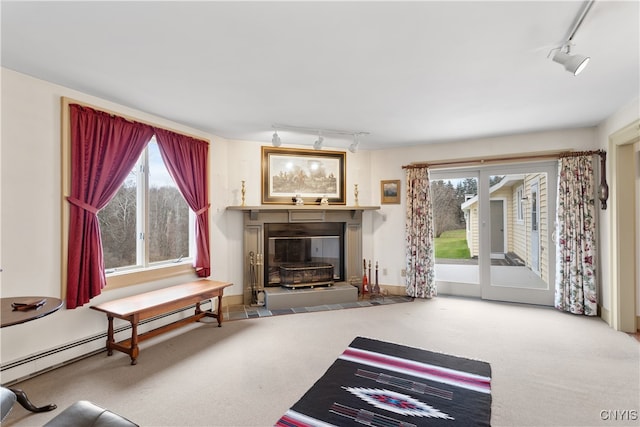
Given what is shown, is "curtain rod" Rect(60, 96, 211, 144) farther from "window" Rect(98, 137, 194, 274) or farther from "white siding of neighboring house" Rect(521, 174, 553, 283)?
"white siding of neighboring house" Rect(521, 174, 553, 283)

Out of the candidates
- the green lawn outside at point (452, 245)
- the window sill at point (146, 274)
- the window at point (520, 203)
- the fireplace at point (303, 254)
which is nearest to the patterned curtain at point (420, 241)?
the green lawn outside at point (452, 245)

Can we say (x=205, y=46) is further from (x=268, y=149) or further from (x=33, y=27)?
(x=268, y=149)

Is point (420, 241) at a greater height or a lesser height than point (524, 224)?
lesser

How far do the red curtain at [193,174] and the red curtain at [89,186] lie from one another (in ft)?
1.91

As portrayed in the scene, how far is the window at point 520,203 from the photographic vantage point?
4418 millimetres

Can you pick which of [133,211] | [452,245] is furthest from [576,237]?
[133,211]

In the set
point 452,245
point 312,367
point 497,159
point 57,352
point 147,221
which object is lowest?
point 312,367

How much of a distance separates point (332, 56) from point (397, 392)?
2461 millimetres

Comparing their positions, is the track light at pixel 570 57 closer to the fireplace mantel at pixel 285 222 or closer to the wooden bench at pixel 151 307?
the fireplace mantel at pixel 285 222

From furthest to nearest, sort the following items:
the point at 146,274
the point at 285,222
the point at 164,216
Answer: the point at 285,222 < the point at 164,216 < the point at 146,274

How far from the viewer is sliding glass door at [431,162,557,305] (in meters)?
4.24

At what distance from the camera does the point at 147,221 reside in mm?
3430

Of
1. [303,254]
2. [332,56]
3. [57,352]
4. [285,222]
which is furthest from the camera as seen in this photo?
[303,254]

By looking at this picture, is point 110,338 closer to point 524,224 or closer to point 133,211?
point 133,211
